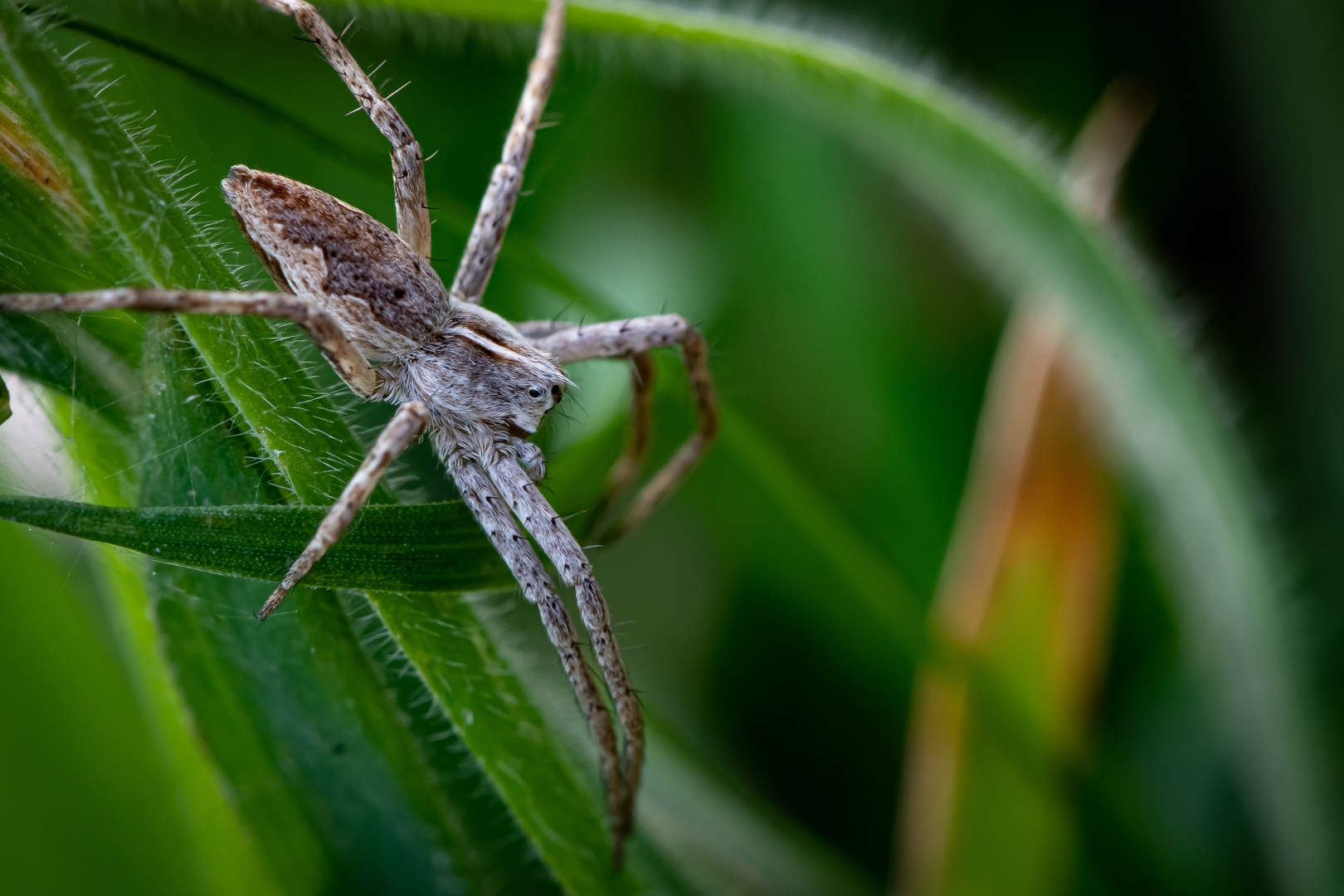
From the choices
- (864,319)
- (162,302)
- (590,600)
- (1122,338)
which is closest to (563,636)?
(590,600)

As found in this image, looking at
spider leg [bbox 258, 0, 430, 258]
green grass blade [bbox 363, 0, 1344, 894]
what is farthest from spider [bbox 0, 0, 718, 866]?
green grass blade [bbox 363, 0, 1344, 894]

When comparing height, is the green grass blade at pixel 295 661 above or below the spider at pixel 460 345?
below

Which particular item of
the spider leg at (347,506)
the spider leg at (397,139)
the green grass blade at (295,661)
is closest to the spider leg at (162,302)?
the green grass blade at (295,661)

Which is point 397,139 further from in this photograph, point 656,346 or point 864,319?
point 864,319

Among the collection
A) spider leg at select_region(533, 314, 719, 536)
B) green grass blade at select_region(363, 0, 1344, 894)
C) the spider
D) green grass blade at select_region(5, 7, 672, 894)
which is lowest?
green grass blade at select_region(5, 7, 672, 894)

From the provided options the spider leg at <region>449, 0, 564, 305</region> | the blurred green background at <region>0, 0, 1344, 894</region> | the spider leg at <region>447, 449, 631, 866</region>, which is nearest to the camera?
the spider leg at <region>447, 449, 631, 866</region>

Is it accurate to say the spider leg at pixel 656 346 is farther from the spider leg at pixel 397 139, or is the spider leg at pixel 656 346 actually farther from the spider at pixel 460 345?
the spider leg at pixel 397 139

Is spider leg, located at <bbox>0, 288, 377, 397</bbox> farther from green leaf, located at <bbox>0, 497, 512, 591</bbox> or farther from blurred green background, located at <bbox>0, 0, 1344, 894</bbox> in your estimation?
blurred green background, located at <bbox>0, 0, 1344, 894</bbox>
